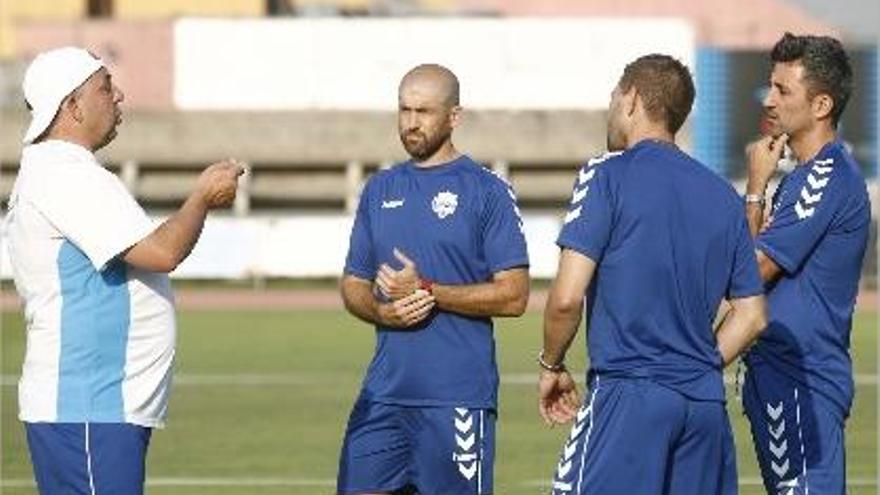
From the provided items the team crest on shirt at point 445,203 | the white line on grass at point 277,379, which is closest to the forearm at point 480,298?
the team crest on shirt at point 445,203

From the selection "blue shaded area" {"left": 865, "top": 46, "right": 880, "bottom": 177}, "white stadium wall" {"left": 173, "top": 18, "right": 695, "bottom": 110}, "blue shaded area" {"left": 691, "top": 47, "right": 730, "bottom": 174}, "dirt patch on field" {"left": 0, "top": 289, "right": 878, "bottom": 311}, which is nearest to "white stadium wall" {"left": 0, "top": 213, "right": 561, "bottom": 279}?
"dirt patch on field" {"left": 0, "top": 289, "right": 878, "bottom": 311}

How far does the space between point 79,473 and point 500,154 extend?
30.5 m

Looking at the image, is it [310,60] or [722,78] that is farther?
[310,60]

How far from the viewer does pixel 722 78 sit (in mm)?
41188

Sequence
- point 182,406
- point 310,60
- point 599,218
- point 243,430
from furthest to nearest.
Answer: point 310,60
point 182,406
point 243,430
point 599,218

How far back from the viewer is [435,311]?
10.9 meters

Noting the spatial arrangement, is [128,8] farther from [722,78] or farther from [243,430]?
[243,430]

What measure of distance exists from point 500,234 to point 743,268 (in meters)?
1.78

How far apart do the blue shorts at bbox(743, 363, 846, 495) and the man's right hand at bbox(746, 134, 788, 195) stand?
0.64 meters

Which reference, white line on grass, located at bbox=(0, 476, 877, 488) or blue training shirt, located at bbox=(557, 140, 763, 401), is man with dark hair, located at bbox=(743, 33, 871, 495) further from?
white line on grass, located at bbox=(0, 476, 877, 488)

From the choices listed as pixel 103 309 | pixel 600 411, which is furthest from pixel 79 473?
pixel 600 411

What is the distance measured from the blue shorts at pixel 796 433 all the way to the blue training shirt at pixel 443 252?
1.06 metres

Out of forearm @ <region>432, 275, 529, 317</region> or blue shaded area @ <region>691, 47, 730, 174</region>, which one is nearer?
forearm @ <region>432, 275, 529, 317</region>

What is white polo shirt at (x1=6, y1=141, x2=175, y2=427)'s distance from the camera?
9.34 metres
